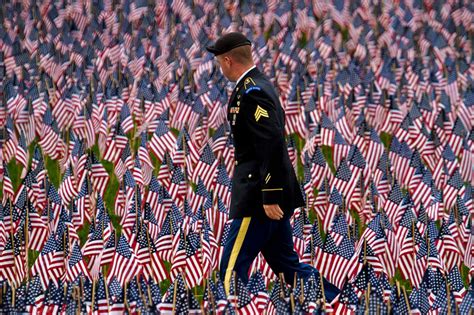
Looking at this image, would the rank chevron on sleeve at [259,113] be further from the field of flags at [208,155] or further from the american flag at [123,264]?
the american flag at [123,264]

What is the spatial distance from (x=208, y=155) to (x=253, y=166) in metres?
4.94

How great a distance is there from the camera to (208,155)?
41.5 feet

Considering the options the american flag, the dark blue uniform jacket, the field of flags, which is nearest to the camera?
the dark blue uniform jacket

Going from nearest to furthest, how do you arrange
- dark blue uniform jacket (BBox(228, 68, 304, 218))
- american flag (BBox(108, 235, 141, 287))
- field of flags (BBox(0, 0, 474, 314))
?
1. dark blue uniform jacket (BBox(228, 68, 304, 218))
2. field of flags (BBox(0, 0, 474, 314))
3. american flag (BBox(108, 235, 141, 287))

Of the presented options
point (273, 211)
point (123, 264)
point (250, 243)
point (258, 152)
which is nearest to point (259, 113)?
point (258, 152)

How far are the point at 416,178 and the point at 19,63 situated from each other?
10.0m

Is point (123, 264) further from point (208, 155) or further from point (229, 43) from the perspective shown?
point (208, 155)

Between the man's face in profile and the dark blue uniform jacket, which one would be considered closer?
the dark blue uniform jacket

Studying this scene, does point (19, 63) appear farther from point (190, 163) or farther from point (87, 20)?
point (190, 163)

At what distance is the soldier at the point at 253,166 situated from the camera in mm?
7527

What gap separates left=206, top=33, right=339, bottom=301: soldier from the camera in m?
7.53

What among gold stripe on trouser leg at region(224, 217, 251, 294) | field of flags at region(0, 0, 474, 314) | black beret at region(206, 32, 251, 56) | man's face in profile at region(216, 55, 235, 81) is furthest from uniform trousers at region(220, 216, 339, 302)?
black beret at region(206, 32, 251, 56)

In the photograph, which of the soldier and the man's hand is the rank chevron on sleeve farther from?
the man's hand

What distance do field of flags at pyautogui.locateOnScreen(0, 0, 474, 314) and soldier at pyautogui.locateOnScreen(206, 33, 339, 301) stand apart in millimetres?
332
